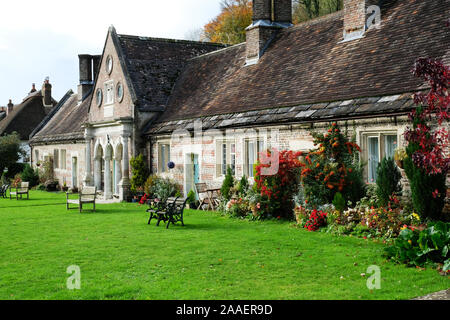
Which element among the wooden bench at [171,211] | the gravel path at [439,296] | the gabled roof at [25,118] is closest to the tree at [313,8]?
the wooden bench at [171,211]

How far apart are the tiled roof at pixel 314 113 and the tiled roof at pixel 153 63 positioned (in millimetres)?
4722

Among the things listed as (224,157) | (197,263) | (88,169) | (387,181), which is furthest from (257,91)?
(88,169)

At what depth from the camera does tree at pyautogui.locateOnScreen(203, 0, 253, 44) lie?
42000 millimetres

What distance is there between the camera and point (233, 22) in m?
42.4

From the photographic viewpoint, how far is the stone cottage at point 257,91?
14.4 meters

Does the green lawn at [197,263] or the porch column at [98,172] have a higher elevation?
the porch column at [98,172]

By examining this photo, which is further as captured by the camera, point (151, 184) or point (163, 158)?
point (163, 158)

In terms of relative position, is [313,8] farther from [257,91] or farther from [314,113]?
[314,113]

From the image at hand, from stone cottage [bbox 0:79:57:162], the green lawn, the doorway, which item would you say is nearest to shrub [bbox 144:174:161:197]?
the doorway

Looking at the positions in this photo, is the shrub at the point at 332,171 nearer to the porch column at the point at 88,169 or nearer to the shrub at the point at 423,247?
the shrub at the point at 423,247

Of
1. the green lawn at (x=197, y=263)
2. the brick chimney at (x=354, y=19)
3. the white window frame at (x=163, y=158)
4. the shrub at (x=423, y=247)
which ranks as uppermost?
the brick chimney at (x=354, y=19)

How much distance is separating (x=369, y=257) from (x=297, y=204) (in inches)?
208

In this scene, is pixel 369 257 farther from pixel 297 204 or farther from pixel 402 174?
pixel 297 204

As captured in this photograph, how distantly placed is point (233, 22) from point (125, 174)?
2134cm
